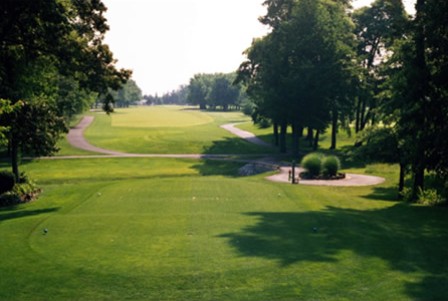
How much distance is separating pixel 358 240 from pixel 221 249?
190 inches

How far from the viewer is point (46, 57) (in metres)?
27.6

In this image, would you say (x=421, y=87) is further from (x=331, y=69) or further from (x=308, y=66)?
(x=331, y=69)

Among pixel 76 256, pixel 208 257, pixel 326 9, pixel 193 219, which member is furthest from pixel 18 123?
pixel 326 9

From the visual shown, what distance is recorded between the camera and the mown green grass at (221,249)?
1080 centimetres

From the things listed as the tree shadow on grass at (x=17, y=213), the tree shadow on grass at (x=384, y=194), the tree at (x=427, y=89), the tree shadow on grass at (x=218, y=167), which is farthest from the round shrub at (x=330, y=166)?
the tree shadow on grass at (x=17, y=213)

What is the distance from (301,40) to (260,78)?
7838mm

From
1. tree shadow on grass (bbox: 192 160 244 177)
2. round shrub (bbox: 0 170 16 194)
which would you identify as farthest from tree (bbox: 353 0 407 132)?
round shrub (bbox: 0 170 16 194)

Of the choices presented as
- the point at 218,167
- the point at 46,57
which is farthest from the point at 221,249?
the point at 218,167

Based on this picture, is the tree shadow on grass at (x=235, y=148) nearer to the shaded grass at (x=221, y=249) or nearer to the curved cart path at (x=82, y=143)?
the curved cart path at (x=82, y=143)

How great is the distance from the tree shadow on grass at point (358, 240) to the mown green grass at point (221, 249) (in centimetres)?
4

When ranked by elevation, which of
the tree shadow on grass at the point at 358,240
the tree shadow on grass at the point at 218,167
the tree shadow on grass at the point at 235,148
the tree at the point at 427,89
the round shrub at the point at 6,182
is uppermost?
the tree at the point at 427,89

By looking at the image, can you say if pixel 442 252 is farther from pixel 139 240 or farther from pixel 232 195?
pixel 232 195

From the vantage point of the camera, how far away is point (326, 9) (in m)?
58.5

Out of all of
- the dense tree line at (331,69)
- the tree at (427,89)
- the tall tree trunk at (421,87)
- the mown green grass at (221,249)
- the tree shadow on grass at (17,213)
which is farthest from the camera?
the dense tree line at (331,69)
